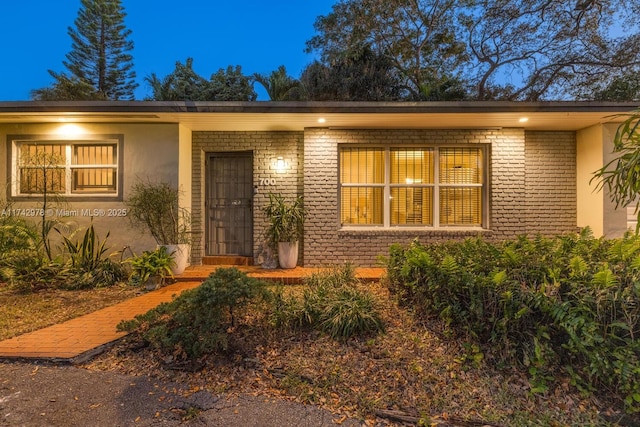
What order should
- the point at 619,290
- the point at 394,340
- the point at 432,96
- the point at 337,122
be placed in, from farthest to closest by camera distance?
the point at 432,96 → the point at 337,122 → the point at 394,340 → the point at 619,290

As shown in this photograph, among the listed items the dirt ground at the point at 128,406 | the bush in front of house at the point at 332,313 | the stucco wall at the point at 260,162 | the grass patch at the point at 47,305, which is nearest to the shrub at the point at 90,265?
the grass patch at the point at 47,305

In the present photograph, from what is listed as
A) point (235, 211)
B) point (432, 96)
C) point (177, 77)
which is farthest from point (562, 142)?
point (177, 77)

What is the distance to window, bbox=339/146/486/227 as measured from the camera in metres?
7.10

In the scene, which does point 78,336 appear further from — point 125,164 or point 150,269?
point 125,164

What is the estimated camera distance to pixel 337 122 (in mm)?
6535

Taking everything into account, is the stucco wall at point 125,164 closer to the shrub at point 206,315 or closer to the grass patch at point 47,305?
the grass patch at point 47,305

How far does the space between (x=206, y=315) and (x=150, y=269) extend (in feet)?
10.2

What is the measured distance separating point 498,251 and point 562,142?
4808 mm

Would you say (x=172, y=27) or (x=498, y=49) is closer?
(x=498, y=49)

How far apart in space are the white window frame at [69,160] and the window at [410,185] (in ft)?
14.3

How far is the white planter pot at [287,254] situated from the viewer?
6688 millimetres

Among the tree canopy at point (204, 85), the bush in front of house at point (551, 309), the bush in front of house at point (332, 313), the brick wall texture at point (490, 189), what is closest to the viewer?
the bush in front of house at point (551, 309)

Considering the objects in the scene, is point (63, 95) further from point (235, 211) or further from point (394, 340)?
point (394, 340)

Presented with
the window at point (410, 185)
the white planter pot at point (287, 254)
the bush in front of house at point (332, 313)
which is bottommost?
the bush in front of house at point (332, 313)
